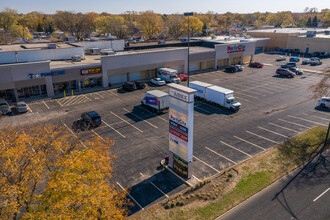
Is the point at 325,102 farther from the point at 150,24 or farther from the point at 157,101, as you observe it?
the point at 150,24

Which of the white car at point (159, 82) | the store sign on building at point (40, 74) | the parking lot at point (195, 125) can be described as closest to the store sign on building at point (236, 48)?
the parking lot at point (195, 125)

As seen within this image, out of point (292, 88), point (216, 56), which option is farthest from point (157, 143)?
point (216, 56)

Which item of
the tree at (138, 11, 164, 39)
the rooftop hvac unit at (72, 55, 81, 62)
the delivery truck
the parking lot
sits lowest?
the parking lot

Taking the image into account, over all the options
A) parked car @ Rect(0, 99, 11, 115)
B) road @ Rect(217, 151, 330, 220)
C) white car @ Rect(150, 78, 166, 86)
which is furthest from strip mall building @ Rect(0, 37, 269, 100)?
road @ Rect(217, 151, 330, 220)

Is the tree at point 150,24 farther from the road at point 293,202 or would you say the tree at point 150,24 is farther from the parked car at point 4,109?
the road at point 293,202

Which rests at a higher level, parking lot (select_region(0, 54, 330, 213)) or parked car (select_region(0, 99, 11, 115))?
parked car (select_region(0, 99, 11, 115))

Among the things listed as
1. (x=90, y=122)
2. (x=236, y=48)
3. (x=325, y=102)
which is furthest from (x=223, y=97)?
(x=236, y=48)

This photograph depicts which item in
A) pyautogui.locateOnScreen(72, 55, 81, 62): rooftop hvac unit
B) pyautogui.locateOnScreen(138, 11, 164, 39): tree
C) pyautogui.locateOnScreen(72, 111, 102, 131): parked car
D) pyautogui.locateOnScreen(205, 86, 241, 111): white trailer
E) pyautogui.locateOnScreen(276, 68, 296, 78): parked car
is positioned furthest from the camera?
pyautogui.locateOnScreen(138, 11, 164, 39): tree

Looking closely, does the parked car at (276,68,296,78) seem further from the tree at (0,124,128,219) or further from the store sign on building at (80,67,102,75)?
the tree at (0,124,128,219)
